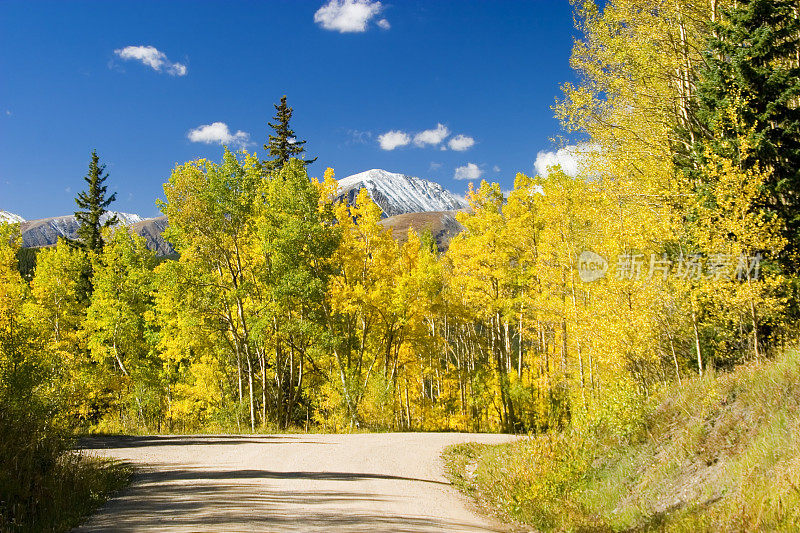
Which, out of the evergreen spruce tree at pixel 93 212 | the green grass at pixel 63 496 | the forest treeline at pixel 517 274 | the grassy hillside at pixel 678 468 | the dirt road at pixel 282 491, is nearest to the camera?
the green grass at pixel 63 496

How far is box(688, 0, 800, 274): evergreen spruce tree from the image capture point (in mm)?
13000

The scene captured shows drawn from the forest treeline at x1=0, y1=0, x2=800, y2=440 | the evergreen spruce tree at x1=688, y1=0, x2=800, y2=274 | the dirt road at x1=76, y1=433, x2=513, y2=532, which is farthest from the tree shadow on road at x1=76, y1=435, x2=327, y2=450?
the evergreen spruce tree at x1=688, y1=0, x2=800, y2=274

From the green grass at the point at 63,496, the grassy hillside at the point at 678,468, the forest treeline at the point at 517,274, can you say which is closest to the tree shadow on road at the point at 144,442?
the forest treeline at the point at 517,274

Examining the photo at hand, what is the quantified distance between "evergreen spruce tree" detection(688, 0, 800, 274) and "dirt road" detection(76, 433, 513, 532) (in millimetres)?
10524

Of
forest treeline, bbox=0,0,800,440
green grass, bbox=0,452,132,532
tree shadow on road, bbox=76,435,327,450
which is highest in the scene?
forest treeline, bbox=0,0,800,440

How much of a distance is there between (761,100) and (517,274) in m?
12.2

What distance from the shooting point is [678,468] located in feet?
26.8

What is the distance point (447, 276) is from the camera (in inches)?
1120

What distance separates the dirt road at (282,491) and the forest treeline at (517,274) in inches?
118

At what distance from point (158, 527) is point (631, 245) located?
13658 millimetres

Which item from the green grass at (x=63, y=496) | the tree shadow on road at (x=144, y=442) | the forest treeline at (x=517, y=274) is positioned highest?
the forest treeline at (x=517, y=274)

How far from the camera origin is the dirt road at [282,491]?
6.00m

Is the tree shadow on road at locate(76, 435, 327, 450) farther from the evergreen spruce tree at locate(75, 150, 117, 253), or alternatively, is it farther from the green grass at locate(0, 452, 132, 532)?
the evergreen spruce tree at locate(75, 150, 117, 253)

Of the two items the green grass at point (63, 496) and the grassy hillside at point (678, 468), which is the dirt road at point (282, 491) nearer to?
the green grass at point (63, 496)
